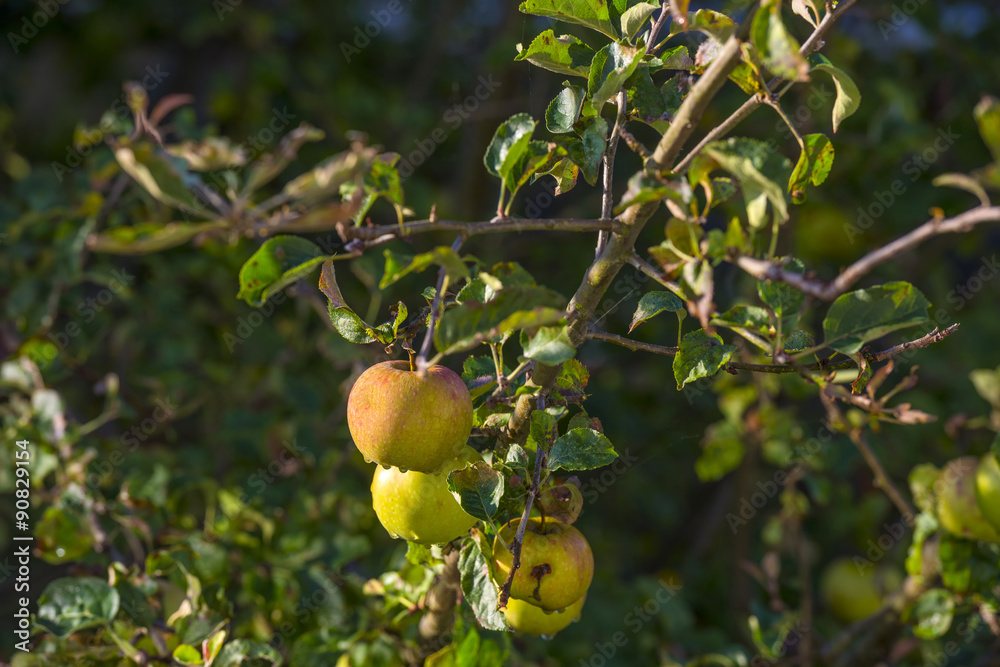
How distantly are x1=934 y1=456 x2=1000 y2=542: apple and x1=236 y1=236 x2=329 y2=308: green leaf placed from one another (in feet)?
3.52

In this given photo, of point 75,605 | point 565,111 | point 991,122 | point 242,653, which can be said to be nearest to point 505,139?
point 565,111

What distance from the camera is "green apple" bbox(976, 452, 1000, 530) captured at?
1134 mm

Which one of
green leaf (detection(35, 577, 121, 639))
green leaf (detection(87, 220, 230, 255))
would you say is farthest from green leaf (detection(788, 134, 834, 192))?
green leaf (detection(35, 577, 121, 639))

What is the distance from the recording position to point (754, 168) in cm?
57

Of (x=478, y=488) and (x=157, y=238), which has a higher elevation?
(x=157, y=238)

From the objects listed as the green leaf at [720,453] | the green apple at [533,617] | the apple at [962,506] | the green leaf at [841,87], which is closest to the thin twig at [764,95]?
the green leaf at [841,87]

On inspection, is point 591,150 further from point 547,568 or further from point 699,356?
point 547,568

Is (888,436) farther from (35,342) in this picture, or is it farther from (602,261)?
(35,342)

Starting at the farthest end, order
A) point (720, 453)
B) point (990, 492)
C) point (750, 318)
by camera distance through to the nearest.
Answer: point (720, 453) → point (990, 492) → point (750, 318)

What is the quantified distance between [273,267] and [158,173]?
0.14 metres

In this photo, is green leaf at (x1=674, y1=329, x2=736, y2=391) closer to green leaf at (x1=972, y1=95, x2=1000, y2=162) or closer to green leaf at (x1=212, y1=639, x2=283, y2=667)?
green leaf at (x1=972, y1=95, x2=1000, y2=162)

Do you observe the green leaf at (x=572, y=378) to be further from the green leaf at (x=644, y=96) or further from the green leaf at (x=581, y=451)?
the green leaf at (x=644, y=96)

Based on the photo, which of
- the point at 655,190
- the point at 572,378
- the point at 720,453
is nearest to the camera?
the point at 655,190

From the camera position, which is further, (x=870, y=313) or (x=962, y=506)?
(x=962, y=506)
